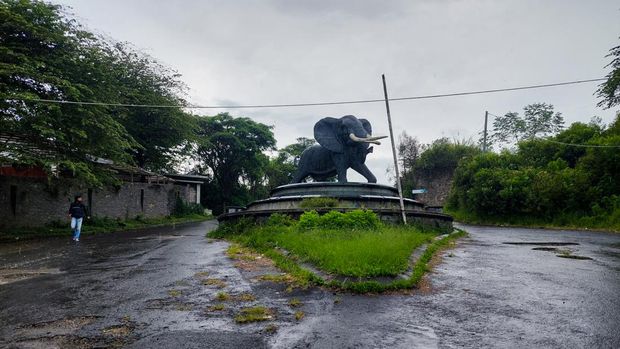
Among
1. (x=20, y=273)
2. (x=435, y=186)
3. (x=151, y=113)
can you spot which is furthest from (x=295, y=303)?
(x=435, y=186)

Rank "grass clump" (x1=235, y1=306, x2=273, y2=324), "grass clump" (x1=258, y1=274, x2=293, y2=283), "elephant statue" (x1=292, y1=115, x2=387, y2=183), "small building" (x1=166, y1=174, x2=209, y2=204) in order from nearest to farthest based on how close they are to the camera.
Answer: "grass clump" (x1=235, y1=306, x2=273, y2=324)
"grass clump" (x1=258, y1=274, x2=293, y2=283)
"elephant statue" (x1=292, y1=115, x2=387, y2=183)
"small building" (x1=166, y1=174, x2=209, y2=204)

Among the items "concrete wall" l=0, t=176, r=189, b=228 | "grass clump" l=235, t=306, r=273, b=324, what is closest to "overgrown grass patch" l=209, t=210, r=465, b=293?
"grass clump" l=235, t=306, r=273, b=324

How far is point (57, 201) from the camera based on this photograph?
66.7 ft

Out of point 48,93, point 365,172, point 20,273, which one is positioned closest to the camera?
point 20,273

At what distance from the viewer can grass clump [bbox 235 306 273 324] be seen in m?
4.57

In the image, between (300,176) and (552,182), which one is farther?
(552,182)

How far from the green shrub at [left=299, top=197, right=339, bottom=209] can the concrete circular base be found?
207 millimetres

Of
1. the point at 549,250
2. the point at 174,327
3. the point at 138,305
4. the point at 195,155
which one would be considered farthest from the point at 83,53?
the point at 195,155

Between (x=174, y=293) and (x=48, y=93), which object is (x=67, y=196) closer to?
(x=48, y=93)

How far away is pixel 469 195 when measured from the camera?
26578 mm

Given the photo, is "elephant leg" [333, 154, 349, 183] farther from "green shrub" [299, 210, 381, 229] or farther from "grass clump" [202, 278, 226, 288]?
"grass clump" [202, 278, 226, 288]

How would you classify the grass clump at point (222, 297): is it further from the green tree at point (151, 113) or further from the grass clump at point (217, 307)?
the green tree at point (151, 113)

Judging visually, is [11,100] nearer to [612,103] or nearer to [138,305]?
[138,305]

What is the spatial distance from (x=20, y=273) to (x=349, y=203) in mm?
8819
